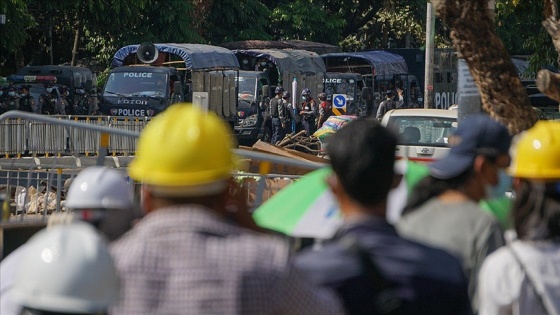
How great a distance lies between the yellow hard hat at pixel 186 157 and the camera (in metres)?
2.64

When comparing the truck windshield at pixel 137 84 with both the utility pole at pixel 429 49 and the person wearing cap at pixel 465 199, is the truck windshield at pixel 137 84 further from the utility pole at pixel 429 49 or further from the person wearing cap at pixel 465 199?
the person wearing cap at pixel 465 199

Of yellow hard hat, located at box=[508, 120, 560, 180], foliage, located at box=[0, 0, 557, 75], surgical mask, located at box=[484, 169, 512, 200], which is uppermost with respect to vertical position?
foliage, located at box=[0, 0, 557, 75]

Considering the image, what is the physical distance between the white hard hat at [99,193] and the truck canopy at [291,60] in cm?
3186

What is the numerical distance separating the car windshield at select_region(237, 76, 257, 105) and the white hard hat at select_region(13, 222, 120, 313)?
3068cm

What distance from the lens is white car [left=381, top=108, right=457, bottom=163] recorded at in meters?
17.3

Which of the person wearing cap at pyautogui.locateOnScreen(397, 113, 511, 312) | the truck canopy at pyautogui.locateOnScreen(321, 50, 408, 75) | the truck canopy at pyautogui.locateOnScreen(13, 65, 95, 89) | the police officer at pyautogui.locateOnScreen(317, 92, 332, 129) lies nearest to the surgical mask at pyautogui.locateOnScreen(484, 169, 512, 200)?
the person wearing cap at pyautogui.locateOnScreen(397, 113, 511, 312)

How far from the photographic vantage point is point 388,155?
3061 mm

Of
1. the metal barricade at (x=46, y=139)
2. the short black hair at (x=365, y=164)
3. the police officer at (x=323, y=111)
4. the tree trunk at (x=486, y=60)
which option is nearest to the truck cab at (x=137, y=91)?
the police officer at (x=323, y=111)

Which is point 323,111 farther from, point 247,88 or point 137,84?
point 137,84

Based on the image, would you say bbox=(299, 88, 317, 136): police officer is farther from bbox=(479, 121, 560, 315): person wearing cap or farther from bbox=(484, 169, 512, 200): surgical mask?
bbox=(479, 121, 560, 315): person wearing cap

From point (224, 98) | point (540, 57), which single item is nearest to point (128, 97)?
point (224, 98)

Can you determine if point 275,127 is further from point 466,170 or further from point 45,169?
point 466,170

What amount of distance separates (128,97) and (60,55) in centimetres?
1725

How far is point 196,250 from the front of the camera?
8.53ft
